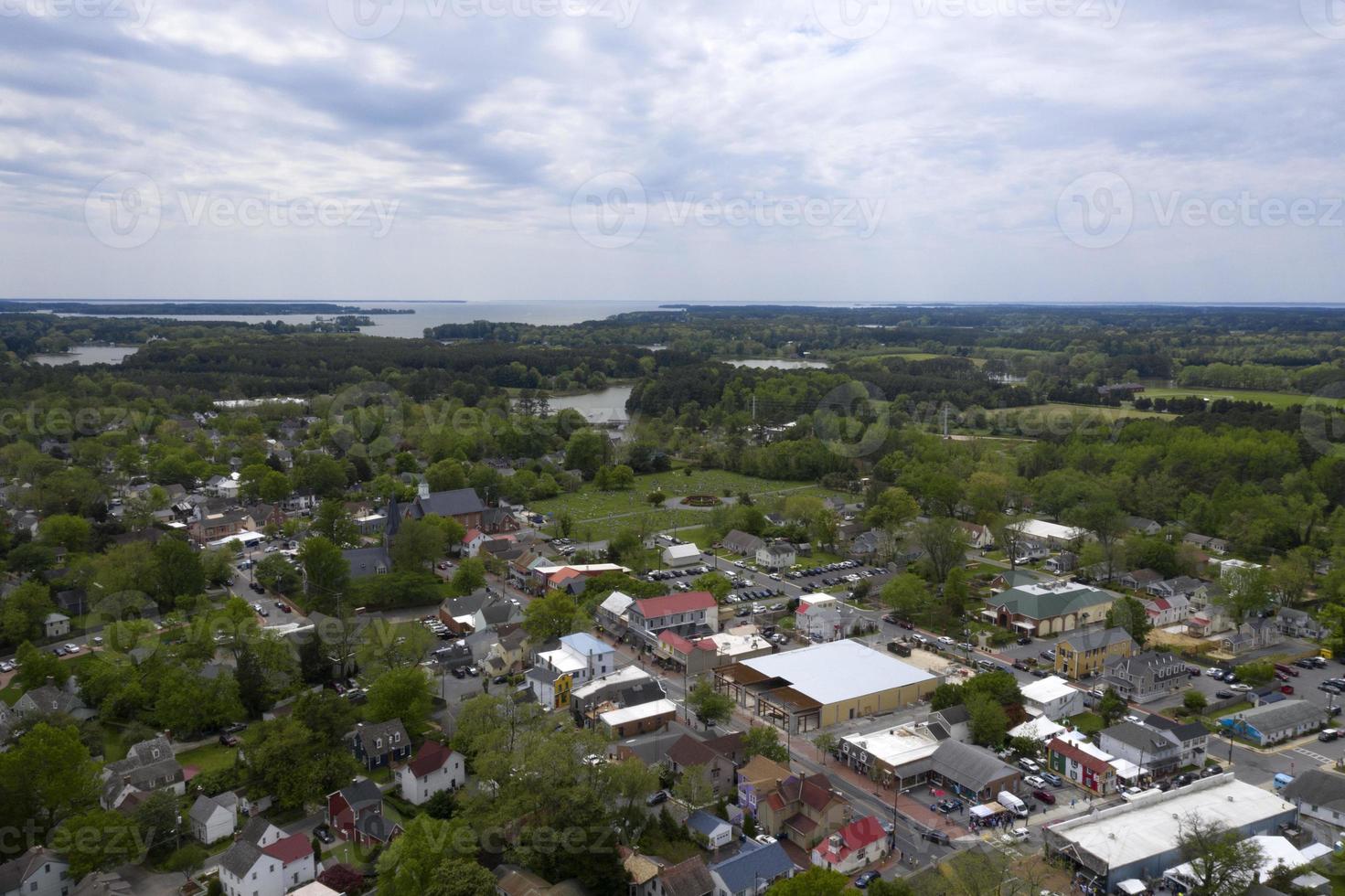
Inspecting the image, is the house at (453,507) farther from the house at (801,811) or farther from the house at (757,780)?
the house at (801,811)

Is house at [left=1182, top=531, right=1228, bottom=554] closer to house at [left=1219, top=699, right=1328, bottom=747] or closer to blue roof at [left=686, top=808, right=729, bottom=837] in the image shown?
house at [left=1219, top=699, right=1328, bottom=747]

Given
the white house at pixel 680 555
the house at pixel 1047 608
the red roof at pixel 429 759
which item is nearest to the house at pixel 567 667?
the red roof at pixel 429 759

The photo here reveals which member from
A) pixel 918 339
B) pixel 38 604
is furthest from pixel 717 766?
pixel 918 339

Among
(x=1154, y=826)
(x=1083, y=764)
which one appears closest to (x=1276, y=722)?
(x=1083, y=764)

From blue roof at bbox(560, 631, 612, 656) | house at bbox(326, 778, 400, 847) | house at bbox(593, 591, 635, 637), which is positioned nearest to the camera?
house at bbox(326, 778, 400, 847)

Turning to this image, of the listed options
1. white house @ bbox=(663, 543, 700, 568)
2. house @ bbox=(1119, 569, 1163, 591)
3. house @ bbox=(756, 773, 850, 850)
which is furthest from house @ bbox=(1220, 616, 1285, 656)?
white house @ bbox=(663, 543, 700, 568)

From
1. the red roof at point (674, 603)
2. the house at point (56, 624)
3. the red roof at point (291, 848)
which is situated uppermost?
the red roof at point (674, 603)

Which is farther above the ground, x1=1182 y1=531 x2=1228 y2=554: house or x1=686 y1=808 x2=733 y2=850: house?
x1=686 y1=808 x2=733 y2=850: house

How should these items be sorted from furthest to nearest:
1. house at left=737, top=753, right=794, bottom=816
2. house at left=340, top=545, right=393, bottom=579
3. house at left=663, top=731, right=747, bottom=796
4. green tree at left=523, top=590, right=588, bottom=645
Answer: house at left=340, top=545, right=393, bottom=579 < green tree at left=523, top=590, right=588, bottom=645 < house at left=663, top=731, right=747, bottom=796 < house at left=737, top=753, right=794, bottom=816
